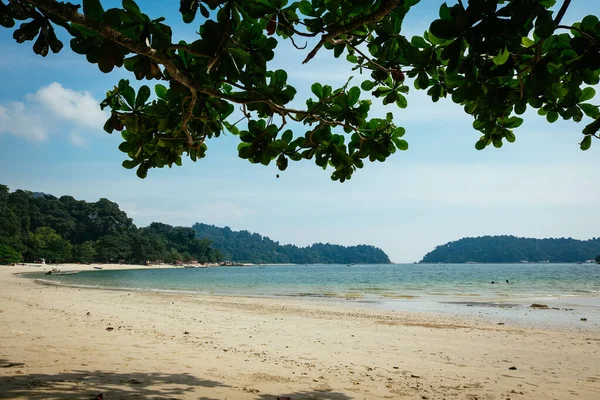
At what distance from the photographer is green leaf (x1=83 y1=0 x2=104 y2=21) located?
2.17 m

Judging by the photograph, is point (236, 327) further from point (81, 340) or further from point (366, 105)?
point (366, 105)

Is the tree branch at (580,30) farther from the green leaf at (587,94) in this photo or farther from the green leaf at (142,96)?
the green leaf at (142,96)

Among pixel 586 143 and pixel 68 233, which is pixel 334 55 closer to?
pixel 586 143

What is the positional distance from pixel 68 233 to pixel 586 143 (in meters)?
109

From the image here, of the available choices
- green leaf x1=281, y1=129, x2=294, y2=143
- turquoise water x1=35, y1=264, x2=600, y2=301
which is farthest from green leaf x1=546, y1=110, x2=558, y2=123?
turquoise water x1=35, y1=264, x2=600, y2=301

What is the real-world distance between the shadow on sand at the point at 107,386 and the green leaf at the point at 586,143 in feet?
9.61

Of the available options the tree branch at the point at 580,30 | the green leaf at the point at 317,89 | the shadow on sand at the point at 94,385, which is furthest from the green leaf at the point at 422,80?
the shadow on sand at the point at 94,385

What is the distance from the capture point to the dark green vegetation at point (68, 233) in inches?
2913

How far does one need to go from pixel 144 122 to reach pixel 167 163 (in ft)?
2.78

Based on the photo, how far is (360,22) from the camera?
260 cm

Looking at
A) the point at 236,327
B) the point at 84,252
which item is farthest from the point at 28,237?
the point at 236,327

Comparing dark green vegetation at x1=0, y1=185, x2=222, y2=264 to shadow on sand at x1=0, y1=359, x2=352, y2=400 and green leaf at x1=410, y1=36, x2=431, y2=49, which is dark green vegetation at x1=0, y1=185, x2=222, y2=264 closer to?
shadow on sand at x1=0, y1=359, x2=352, y2=400

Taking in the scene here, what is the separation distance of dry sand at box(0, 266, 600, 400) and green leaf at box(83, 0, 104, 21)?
2814 mm

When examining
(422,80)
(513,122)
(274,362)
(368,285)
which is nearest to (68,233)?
(368,285)
